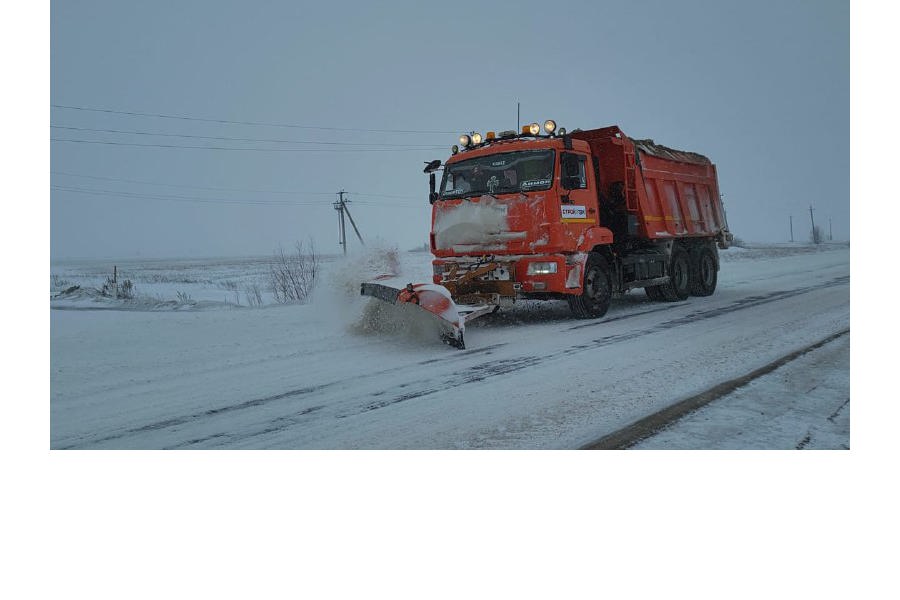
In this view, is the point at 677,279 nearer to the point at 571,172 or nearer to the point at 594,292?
the point at 594,292

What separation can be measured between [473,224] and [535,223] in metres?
0.78

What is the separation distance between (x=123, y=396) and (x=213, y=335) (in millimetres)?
2612

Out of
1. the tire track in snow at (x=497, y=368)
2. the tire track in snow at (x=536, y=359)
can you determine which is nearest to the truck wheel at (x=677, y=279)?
the tire track in snow at (x=536, y=359)

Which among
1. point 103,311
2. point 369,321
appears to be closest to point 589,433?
point 369,321

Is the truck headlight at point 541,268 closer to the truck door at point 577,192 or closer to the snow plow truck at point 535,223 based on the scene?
the snow plow truck at point 535,223

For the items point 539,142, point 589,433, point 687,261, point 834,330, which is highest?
point 539,142

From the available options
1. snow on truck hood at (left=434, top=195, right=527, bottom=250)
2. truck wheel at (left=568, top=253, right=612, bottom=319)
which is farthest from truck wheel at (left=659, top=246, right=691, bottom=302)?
snow on truck hood at (left=434, top=195, right=527, bottom=250)

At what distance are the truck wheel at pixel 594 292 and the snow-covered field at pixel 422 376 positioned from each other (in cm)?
17

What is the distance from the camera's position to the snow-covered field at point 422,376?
383 centimetres

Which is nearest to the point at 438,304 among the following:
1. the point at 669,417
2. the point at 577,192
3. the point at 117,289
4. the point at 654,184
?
the point at 577,192

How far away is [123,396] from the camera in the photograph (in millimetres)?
4832

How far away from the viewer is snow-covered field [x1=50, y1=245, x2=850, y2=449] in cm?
383

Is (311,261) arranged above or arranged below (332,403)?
above
